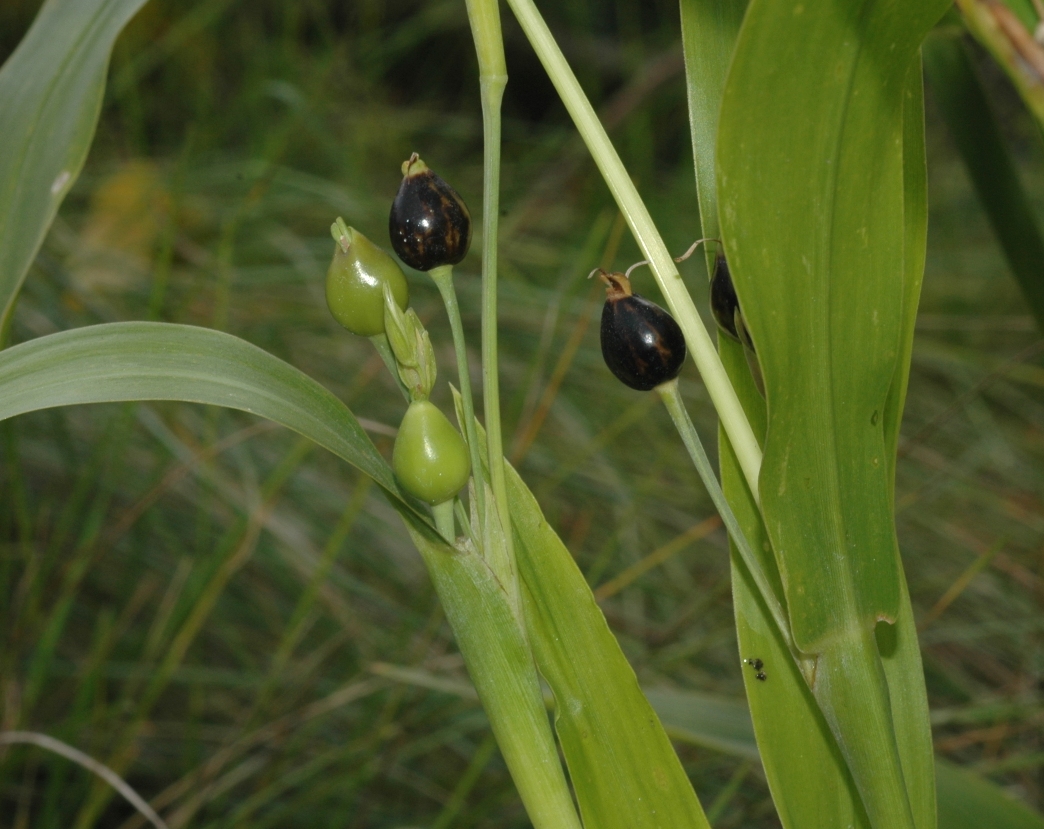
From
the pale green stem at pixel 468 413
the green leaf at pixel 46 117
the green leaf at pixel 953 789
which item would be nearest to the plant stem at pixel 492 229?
the pale green stem at pixel 468 413

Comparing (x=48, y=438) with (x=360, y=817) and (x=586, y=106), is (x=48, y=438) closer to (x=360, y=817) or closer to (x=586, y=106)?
→ (x=360, y=817)

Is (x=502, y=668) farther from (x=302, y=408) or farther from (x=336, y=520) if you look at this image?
(x=336, y=520)

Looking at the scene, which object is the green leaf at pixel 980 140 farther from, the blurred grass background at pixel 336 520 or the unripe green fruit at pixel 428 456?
the unripe green fruit at pixel 428 456

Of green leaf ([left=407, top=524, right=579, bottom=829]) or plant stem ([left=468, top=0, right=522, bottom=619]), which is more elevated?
plant stem ([left=468, top=0, right=522, bottom=619])

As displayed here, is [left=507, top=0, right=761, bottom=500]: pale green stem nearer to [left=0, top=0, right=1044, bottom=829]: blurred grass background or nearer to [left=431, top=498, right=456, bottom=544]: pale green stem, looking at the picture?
[left=431, top=498, right=456, bottom=544]: pale green stem

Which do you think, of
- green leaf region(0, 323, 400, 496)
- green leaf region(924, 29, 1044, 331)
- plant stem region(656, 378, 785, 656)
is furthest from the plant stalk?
green leaf region(924, 29, 1044, 331)

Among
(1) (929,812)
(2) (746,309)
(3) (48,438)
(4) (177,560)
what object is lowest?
(1) (929,812)

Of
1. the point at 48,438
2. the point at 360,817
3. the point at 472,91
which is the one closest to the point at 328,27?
the point at 472,91
